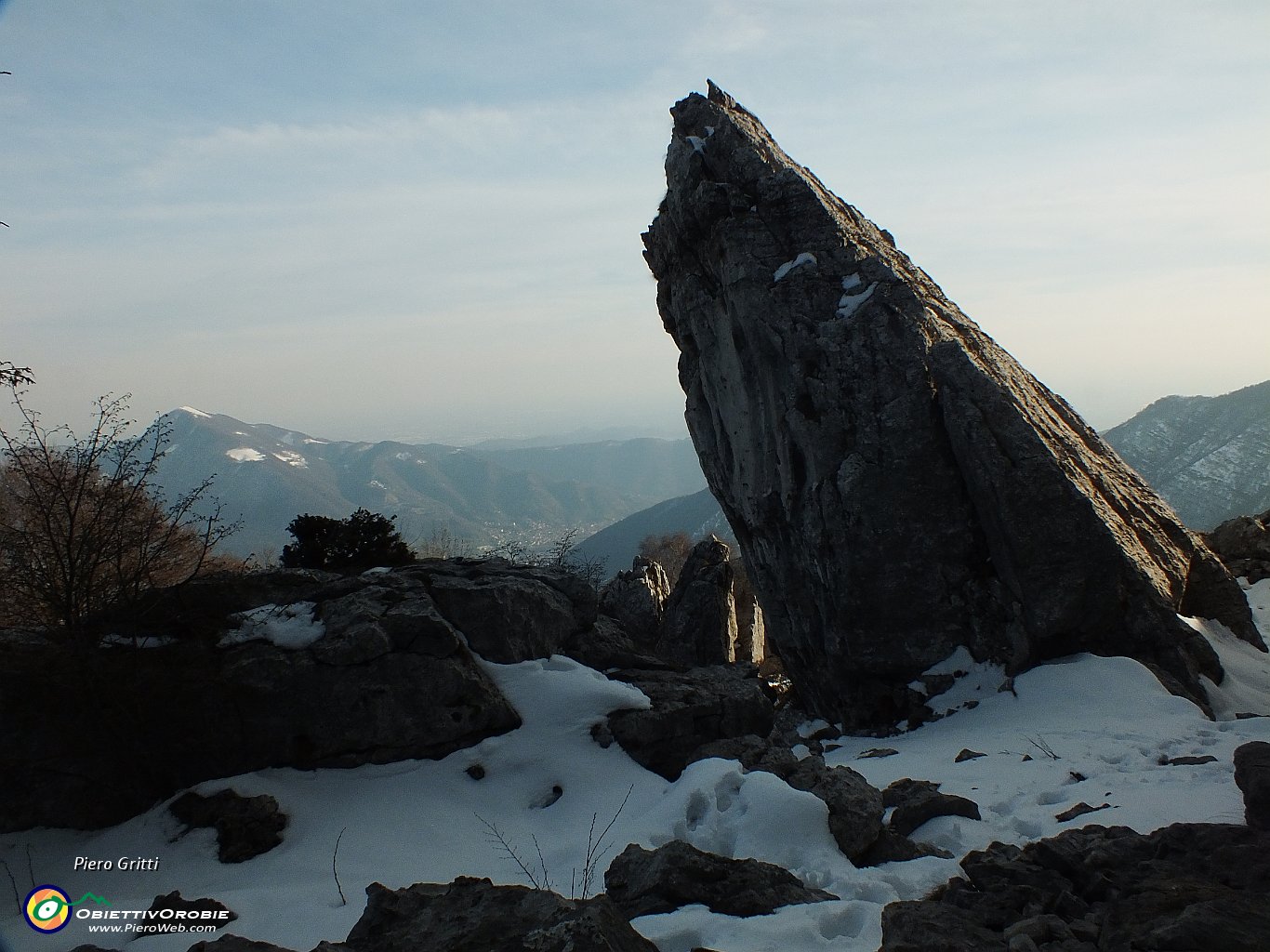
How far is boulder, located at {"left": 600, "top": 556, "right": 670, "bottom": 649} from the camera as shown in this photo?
25.1 metres

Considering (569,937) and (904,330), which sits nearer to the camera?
(569,937)

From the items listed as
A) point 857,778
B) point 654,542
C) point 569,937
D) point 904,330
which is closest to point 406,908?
point 569,937

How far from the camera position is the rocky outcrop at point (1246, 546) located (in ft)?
87.0

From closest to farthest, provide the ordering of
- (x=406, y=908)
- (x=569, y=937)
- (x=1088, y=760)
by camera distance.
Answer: (x=569, y=937), (x=406, y=908), (x=1088, y=760)

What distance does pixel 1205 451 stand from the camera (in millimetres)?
151750

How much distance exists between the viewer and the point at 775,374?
20984 mm

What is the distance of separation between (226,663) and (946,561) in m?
15.1

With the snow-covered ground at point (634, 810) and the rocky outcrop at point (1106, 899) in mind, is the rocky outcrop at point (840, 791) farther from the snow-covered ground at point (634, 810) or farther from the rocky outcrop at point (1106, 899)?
the rocky outcrop at point (1106, 899)

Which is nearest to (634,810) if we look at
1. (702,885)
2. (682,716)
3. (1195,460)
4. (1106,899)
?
(682,716)

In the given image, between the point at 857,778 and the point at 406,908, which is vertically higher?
the point at 406,908

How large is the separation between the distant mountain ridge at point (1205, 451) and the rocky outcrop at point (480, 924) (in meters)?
132

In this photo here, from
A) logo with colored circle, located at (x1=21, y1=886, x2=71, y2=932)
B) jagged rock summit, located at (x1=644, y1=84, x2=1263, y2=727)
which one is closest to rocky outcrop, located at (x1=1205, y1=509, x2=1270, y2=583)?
jagged rock summit, located at (x1=644, y1=84, x2=1263, y2=727)

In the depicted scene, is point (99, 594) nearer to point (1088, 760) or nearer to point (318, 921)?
point (318, 921)

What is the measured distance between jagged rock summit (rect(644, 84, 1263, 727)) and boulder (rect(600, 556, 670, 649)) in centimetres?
394
